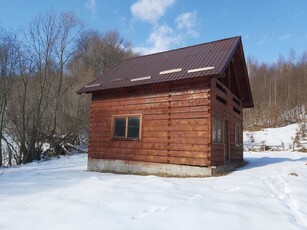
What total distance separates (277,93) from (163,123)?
3331 centimetres

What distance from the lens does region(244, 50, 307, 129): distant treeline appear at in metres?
32.7

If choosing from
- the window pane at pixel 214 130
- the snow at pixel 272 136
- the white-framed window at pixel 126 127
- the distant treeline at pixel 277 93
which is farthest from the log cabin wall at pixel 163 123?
the distant treeline at pixel 277 93

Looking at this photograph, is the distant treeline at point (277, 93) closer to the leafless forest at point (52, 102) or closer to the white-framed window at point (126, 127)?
the leafless forest at point (52, 102)

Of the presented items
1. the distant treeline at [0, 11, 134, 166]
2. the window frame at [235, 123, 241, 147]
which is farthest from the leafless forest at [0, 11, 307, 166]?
the window frame at [235, 123, 241, 147]

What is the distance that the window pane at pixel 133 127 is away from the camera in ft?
33.7

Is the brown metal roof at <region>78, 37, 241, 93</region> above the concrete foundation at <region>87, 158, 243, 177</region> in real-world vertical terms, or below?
above

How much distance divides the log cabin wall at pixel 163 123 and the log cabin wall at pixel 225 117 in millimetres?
468

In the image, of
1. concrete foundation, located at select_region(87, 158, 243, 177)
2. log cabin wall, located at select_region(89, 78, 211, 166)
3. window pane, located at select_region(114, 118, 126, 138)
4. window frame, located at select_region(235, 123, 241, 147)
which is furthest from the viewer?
window frame, located at select_region(235, 123, 241, 147)

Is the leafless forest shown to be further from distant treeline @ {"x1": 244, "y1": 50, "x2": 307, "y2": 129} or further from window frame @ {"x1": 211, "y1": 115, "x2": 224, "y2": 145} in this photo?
window frame @ {"x1": 211, "y1": 115, "x2": 224, "y2": 145}

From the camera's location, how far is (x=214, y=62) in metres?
9.23

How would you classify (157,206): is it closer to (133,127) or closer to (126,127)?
(133,127)

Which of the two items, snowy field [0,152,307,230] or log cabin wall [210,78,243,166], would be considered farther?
log cabin wall [210,78,243,166]

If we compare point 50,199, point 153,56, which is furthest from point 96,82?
point 50,199

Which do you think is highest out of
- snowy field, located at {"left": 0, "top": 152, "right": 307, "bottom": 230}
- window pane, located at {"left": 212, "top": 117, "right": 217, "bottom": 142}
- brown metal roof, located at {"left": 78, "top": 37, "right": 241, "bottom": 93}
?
brown metal roof, located at {"left": 78, "top": 37, "right": 241, "bottom": 93}
